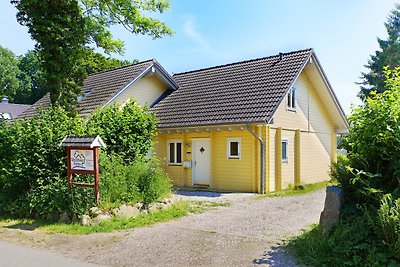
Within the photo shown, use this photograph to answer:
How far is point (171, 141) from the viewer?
1930 centimetres

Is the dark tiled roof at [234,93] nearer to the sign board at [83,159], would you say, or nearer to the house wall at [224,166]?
the house wall at [224,166]

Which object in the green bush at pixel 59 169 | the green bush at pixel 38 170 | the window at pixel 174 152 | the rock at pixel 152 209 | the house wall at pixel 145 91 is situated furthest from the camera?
the house wall at pixel 145 91

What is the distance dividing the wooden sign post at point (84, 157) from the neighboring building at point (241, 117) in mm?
7151

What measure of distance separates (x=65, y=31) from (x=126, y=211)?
31.4 feet

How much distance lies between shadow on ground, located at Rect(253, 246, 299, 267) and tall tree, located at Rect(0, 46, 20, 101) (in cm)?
6324

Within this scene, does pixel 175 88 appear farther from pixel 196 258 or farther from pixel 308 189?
pixel 196 258

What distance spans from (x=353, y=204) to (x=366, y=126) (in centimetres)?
157

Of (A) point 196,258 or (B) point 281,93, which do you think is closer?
(A) point 196,258

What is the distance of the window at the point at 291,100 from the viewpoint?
1872 centimetres

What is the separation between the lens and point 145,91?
21922mm

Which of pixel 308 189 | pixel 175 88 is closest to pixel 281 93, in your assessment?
pixel 308 189

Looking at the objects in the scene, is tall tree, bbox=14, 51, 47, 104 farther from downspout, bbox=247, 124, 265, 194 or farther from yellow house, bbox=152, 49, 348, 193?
downspout, bbox=247, 124, 265, 194

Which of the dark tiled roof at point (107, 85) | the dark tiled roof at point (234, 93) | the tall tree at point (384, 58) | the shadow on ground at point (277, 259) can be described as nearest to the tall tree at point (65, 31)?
the dark tiled roof at point (107, 85)

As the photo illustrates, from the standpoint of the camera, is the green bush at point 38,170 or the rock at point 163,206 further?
the rock at point 163,206
